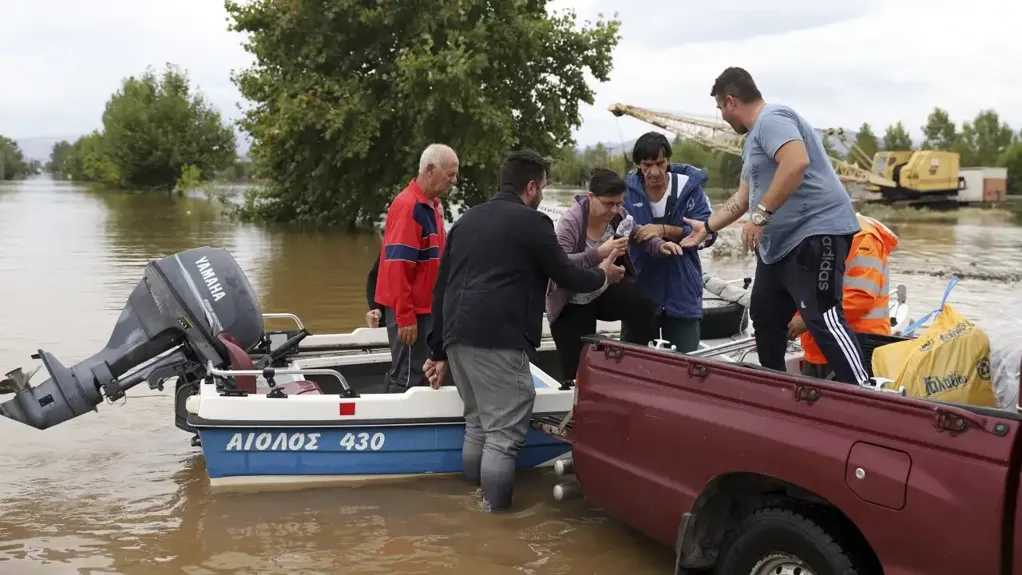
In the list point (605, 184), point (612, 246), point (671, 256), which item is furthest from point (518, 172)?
point (671, 256)

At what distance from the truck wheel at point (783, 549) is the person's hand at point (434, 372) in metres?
2.22

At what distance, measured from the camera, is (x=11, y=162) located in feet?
557

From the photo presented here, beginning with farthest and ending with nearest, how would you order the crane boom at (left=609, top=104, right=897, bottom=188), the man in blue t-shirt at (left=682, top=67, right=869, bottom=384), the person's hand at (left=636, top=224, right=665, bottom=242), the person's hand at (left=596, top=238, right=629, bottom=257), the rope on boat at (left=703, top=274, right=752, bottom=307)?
the crane boom at (left=609, top=104, right=897, bottom=188), the rope on boat at (left=703, top=274, right=752, bottom=307), the person's hand at (left=636, top=224, right=665, bottom=242), the person's hand at (left=596, top=238, right=629, bottom=257), the man in blue t-shirt at (left=682, top=67, right=869, bottom=384)

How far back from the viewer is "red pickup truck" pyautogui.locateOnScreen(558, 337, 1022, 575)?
8.44ft

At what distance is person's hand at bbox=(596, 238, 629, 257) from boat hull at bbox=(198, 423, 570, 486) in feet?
3.65

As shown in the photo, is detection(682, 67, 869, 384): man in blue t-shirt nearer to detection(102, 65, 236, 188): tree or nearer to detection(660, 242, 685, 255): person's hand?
detection(660, 242, 685, 255): person's hand

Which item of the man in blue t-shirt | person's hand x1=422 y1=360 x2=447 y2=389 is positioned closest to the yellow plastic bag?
the man in blue t-shirt

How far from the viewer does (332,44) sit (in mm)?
24516

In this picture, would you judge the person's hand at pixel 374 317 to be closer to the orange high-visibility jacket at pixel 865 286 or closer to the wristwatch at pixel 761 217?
the orange high-visibility jacket at pixel 865 286

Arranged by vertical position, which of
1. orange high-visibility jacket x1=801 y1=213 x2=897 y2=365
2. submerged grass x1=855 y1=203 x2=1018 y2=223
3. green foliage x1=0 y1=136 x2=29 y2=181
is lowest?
submerged grass x1=855 y1=203 x2=1018 y2=223

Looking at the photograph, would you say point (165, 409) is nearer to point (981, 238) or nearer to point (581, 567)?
point (581, 567)

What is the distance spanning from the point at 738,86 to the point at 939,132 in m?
96.6

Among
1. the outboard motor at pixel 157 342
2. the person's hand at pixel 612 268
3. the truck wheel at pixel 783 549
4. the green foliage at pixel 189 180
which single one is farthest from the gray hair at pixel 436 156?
the green foliage at pixel 189 180

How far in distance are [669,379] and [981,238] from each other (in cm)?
3136
